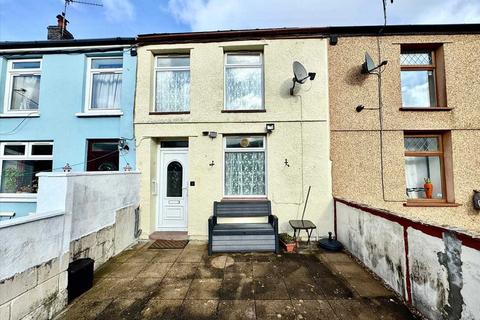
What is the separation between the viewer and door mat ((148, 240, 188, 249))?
4.89 m

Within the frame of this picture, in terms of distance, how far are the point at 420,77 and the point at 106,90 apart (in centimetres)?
854

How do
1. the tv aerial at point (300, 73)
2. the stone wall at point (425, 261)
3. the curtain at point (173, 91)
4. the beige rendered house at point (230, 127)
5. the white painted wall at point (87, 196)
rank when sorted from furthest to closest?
the curtain at point (173, 91)
the beige rendered house at point (230, 127)
the tv aerial at point (300, 73)
the white painted wall at point (87, 196)
the stone wall at point (425, 261)

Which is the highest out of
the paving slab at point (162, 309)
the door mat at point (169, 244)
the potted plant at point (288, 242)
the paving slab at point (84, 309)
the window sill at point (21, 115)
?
the window sill at point (21, 115)

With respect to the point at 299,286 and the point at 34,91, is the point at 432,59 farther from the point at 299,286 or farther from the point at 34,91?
the point at 34,91

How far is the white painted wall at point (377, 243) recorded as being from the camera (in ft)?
9.87

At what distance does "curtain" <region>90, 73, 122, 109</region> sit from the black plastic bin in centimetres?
420

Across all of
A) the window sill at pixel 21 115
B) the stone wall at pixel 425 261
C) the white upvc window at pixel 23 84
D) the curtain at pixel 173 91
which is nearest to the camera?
the stone wall at pixel 425 261

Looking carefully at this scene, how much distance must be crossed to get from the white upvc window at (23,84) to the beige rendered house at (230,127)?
121 inches

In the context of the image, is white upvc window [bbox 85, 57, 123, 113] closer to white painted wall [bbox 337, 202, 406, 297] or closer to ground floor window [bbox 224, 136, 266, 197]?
ground floor window [bbox 224, 136, 266, 197]

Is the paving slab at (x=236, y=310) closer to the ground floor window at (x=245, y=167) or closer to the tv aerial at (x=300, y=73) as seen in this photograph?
the ground floor window at (x=245, y=167)

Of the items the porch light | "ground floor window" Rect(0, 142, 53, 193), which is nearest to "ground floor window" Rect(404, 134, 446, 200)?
the porch light

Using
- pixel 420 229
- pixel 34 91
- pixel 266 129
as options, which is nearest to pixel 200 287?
pixel 420 229

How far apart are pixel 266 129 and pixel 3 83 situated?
24.3 ft

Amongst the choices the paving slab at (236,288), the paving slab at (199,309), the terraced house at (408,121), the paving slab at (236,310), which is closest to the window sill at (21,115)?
the paving slab at (199,309)
